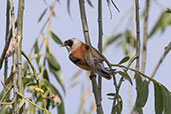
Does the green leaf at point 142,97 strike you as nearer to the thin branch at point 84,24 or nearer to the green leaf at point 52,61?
the thin branch at point 84,24

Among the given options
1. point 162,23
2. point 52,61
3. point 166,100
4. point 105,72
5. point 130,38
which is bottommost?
point 166,100

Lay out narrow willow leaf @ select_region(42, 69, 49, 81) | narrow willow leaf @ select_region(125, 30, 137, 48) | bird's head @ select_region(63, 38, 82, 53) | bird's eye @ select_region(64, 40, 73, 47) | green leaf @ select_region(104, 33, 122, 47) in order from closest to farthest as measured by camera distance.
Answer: bird's head @ select_region(63, 38, 82, 53), bird's eye @ select_region(64, 40, 73, 47), narrow willow leaf @ select_region(42, 69, 49, 81), narrow willow leaf @ select_region(125, 30, 137, 48), green leaf @ select_region(104, 33, 122, 47)

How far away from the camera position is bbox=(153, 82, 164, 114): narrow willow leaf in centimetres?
140

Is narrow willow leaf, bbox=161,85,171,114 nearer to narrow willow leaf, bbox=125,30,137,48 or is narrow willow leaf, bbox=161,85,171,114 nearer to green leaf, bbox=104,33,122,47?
narrow willow leaf, bbox=125,30,137,48

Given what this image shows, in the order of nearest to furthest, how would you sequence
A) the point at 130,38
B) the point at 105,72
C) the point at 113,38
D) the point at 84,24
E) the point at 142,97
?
the point at 142,97 < the point at 105,72 < the point at 84,24 < the point at 130,38 < the point at 113,38

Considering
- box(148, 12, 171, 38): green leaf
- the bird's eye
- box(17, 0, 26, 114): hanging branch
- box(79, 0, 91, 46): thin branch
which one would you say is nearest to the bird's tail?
box(79, 0, 91, 46): thin branch

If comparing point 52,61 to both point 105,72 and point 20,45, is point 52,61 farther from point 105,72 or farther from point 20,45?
point 20,45

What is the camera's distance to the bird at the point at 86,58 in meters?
1.50

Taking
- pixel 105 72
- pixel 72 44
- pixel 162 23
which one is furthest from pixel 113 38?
pixel 105 72

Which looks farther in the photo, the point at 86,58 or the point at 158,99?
the point at 86,58

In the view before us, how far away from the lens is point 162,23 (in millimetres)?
3010

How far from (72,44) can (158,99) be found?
77 centimetres

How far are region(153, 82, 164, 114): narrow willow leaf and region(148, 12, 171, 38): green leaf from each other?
1644mm

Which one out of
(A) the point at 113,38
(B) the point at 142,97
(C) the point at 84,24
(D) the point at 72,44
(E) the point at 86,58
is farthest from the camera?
(A) the point at 113,38
